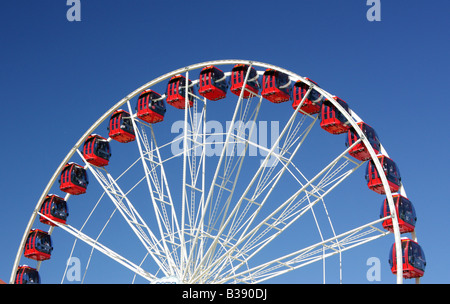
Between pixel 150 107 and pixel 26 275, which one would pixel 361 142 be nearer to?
pixel 150 107

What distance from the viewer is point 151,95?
108 feet

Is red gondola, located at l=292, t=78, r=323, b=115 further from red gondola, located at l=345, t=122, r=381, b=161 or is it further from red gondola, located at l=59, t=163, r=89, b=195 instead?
red gondola, located at l=59, t=163, r=89, b=195

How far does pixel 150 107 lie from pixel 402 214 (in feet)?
39.7

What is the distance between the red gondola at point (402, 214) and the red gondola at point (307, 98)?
4.81m

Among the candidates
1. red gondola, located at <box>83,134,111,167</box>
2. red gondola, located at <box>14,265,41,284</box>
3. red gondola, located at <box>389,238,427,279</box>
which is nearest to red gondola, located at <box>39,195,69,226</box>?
red gondola, located at <box>14,265,41,284</box>

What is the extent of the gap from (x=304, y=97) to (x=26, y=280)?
16.0 m

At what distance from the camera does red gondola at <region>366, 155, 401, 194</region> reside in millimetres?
27938

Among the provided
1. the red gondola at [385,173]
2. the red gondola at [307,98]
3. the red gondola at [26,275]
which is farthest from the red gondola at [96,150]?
the red gondola at [385,173]

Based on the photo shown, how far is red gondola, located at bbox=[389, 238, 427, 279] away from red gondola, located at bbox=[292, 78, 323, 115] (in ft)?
21.0

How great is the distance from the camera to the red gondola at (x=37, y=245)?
114 feet

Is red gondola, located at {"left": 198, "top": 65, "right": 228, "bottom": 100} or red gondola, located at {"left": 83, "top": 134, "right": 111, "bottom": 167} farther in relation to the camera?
red gondola, located at {"left": 83, "top": 134, "right": 111, "bottom": 167}

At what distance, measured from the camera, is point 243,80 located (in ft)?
99.1

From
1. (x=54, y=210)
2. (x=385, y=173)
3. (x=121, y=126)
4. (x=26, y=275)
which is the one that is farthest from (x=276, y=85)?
(x=26, y=275)
